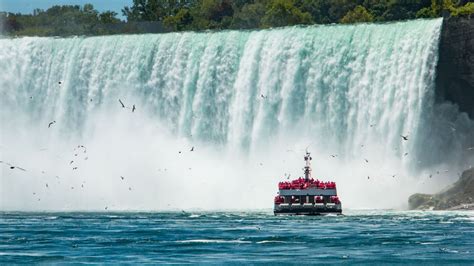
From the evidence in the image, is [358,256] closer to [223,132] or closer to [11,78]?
[223,132]

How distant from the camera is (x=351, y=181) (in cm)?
10006

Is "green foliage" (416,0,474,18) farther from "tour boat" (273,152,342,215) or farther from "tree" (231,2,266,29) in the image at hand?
"tour boat" (273,152,342,215)

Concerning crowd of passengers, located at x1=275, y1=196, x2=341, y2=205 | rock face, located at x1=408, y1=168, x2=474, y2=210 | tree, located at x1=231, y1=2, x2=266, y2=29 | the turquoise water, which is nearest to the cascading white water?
rock face, located at x1=408, y1=168, x2=474, y2=210

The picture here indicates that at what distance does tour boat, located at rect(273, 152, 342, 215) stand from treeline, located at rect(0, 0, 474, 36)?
42.1m

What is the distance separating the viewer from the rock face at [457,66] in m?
99.7

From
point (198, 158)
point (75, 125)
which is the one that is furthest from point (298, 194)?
point (75, 125)

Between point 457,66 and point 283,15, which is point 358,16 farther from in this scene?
point 457,66

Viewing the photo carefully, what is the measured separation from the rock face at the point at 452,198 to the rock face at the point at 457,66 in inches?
344

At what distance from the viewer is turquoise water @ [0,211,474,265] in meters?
63.6

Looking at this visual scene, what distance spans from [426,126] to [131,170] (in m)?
18.1

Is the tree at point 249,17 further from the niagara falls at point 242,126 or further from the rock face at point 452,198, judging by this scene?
the rock face at point 452,198

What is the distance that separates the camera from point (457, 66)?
100062 millimetres

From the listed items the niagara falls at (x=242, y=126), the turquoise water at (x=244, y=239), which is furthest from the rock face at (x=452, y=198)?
the turquoise water at (x=244, y=239)

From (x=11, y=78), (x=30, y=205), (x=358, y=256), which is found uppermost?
(x=11, y=78)
